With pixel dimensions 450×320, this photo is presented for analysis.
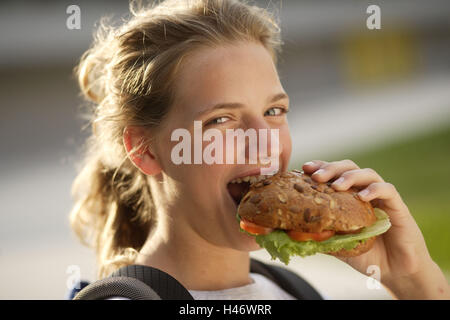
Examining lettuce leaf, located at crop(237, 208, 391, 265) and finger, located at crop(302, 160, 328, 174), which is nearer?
lettuce leaf, located at crop(237, 208, 391, 265)

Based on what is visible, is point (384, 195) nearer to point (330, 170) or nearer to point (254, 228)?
point (330, 170)

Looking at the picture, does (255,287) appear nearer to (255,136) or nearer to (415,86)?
(255,136)

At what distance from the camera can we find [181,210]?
2.65 m

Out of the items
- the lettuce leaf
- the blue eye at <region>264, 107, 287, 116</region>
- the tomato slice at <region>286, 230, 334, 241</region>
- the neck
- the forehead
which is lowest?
the neck

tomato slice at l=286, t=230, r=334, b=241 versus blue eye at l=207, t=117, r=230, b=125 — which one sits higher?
blue eye at l=207, t=117, r=230, b=125

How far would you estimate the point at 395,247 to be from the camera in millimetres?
2631

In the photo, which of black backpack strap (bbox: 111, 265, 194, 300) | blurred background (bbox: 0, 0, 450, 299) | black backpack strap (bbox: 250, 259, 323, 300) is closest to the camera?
black backpack strap (bbox: 111, 265, 194, 300)

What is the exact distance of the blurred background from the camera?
7.17 meters

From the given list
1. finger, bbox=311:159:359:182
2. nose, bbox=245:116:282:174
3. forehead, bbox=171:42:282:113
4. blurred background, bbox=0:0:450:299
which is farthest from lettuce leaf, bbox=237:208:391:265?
blurred background, bbox=0:0:450:299

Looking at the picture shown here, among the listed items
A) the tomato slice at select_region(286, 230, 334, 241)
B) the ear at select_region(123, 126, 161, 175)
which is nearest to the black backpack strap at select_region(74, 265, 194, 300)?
the tomato slice at select_region(286, 230, 334, 241)

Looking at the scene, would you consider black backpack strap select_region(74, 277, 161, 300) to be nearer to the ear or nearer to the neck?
the neck

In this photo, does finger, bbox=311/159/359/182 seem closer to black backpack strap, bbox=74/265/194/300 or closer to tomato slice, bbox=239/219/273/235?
tomato slice, bbox=239/219/273/235

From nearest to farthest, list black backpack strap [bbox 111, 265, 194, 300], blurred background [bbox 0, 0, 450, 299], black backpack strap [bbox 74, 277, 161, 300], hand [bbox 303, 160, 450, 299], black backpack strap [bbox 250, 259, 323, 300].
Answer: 1. black backpack strap [bbox 74, 277, 161, 300]
2. black backpack strap [bbox 111, 265, 194, 300]
3. hand [bbox 303, 160, 450, 299]
4. black backpack strap [bbox 250, 259, 323, 300]
5. blurred background [bbox 0, 0, 450, 299]
